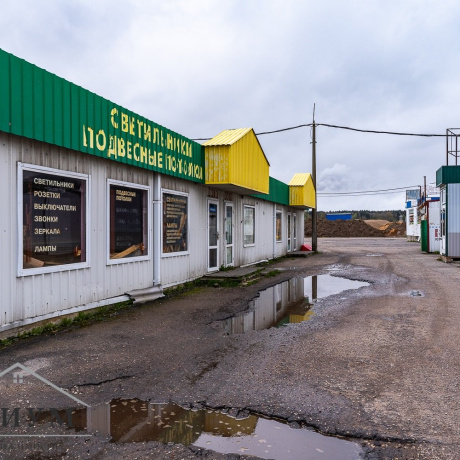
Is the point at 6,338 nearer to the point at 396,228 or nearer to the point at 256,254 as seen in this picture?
the point at 256,254

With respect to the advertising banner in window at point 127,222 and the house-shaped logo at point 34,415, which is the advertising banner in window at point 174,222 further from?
the house-shaped logo at point 34,415

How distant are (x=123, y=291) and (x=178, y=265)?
2630 mm

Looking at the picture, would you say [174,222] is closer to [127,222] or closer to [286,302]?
[127,222]

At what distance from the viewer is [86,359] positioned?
18.3 ft

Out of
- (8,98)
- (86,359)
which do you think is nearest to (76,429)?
(86,359)

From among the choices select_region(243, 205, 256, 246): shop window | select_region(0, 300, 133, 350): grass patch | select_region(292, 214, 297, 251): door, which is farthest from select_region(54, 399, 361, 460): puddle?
select_region(292, 214, 297, 251): door

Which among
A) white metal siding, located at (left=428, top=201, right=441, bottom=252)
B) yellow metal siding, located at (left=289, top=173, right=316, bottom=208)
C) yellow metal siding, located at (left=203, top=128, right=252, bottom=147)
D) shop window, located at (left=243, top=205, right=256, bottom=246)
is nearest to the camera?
yellow metal siding, located at (left=203, top=128, right=252, bottom=147)

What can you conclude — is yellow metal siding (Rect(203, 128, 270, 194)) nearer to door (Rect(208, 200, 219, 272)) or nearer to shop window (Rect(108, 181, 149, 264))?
door (Rect(208, 200, 219, 272))

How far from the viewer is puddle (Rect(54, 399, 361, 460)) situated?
339 centimetres

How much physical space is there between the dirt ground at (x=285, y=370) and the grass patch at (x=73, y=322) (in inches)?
10.9

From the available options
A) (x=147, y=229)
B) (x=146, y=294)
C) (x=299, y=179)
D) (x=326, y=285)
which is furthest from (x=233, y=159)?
(x=299, y=179)

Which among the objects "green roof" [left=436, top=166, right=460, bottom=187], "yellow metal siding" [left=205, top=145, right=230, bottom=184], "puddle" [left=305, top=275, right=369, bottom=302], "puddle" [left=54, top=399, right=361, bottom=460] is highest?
"green roof" [left=436, top=166, right=460, bottom=187]

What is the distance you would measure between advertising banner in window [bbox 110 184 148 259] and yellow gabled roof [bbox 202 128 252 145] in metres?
3.50

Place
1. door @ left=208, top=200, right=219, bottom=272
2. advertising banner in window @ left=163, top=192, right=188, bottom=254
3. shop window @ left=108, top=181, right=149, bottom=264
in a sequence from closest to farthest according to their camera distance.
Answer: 1. shop window @ left=108, top=181, right=149, bottom=264
2. advertising banner in window @ left=163, top=192, right=188, bottom=254
3. door @ left=208, top=200, right=219, bottom=272
